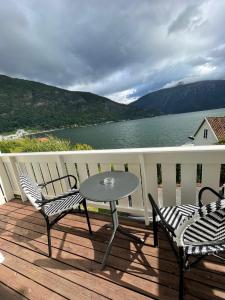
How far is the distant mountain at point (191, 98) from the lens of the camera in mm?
117438

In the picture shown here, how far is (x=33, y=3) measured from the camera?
393 cm

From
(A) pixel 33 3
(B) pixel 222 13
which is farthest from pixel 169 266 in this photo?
(B) pixel 222 13

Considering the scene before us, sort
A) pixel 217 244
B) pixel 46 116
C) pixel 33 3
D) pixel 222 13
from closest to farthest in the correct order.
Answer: pixel 217 244 → pixel 33 3 → pixel 222 13 → pixel 46 116

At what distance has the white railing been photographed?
1.87m

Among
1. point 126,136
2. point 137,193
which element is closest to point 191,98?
point 126,136

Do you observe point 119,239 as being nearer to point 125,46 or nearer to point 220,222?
point 220,222

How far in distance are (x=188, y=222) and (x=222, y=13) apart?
5.71 metres

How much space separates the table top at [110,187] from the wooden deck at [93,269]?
75cm

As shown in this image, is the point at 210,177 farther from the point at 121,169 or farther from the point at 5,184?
the point at 5,184

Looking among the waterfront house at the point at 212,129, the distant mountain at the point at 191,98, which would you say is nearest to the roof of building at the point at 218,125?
the waterfront house at the point at 212,129

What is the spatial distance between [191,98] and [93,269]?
14971cm

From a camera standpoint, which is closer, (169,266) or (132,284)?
(132,284)

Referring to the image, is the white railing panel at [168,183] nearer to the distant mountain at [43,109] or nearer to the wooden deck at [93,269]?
the wooden deck at [93,269]

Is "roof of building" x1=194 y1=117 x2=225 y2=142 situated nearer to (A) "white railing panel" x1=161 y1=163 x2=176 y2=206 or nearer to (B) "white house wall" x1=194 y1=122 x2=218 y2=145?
(B) "white house wall" x1=194 y1=122 x2=218 y2=145
